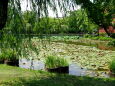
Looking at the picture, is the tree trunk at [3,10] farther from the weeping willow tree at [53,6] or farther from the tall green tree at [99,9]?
the tall green tree at [99,9]

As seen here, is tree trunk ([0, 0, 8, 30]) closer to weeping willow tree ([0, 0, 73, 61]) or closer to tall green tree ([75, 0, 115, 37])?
weeping willow tree ([0, 0, 73, 61])

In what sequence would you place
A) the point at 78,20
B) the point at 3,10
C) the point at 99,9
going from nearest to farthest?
1. the point at 3,10
2. the point at 78,20
3. the point at 99,9

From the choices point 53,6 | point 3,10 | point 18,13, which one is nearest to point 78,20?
point 53,6

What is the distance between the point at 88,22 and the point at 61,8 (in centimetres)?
69

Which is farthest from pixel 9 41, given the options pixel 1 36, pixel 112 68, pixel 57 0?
pixel 112 68

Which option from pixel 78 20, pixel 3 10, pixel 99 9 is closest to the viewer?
pixel 3 10

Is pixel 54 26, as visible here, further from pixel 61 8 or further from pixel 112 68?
pixel 112 68

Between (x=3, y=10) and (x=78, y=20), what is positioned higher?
(x=3, y=10)

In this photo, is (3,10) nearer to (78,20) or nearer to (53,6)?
(53,6)

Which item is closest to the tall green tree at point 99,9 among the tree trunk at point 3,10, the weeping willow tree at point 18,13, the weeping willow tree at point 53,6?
the weeping willow tree at point 53,6

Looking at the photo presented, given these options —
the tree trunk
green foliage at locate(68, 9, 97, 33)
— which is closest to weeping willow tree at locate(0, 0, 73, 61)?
the tree trunk

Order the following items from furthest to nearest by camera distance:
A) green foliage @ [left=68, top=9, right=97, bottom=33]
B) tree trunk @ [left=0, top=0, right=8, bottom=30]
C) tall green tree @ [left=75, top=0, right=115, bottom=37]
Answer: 1. tall green tree @ [left=75, top=0, right=115, bottom=37]
2. green foliage @ [left=68, top=9, right=97, bottom=33]
3. tree trunk @ [left=0, top=0, right=8, bottom=30]

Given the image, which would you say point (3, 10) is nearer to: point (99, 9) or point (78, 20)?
point (78, 20)

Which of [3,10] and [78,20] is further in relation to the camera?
→ [78,20]
